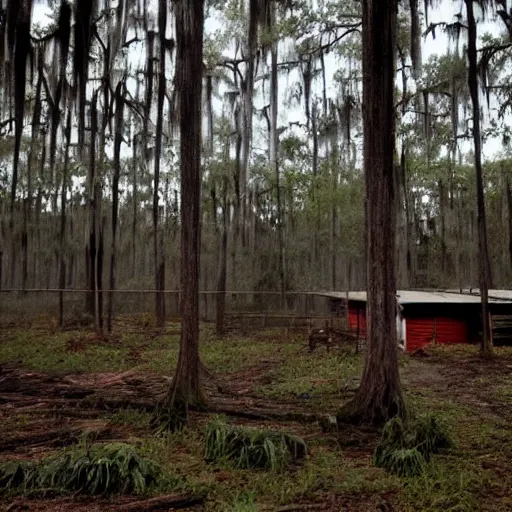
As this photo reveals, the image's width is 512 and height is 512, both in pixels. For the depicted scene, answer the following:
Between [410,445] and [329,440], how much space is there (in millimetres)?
964

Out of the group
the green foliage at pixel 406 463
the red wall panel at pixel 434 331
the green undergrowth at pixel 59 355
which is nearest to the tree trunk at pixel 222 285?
the green undergrowth at pixel 59 355

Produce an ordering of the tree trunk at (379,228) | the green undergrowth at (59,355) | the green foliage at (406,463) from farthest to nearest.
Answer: the green undergrowth at (59,355)
the tree trunk at (379,228)
the green foliage at (406,463)

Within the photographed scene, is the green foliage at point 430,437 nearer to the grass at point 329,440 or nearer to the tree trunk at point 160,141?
the grass at point 329,440

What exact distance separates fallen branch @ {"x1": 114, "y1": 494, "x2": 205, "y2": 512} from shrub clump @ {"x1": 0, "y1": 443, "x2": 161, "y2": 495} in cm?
27

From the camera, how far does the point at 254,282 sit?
27.2 meters

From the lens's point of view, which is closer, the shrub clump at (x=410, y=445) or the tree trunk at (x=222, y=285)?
the shrub clump at (x=410, y=445)

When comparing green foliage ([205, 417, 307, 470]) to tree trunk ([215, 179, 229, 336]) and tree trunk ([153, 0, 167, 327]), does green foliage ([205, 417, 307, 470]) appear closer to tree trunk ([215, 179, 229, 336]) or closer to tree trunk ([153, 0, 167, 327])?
tree trunk ([153, 0, 167, 327])

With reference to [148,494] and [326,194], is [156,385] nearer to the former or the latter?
[148,494]

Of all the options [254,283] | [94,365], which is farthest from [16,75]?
[254,283]

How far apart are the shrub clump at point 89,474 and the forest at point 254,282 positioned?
17 mm

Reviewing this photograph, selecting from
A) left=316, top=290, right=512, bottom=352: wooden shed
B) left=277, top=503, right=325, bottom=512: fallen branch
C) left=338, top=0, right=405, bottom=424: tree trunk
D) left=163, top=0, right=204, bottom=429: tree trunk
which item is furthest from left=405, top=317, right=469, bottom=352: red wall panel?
left=277, top=503, right=325, bottom=512: fallen branch

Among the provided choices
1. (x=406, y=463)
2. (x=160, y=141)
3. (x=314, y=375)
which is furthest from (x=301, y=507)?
(x=160, y=141)

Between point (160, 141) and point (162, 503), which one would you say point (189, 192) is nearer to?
point (162, 503)

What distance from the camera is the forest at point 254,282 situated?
13.8ft
